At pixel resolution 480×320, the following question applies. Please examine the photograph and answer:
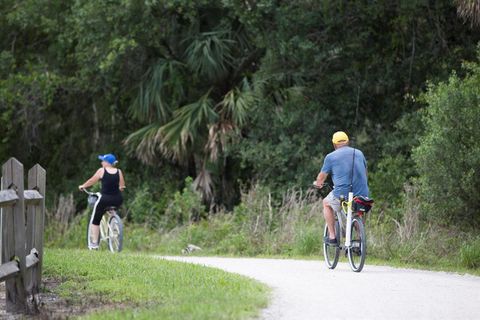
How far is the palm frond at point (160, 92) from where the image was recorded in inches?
1157

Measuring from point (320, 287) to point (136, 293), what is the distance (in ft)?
7.10

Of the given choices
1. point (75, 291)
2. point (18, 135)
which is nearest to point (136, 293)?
point (75, 291)

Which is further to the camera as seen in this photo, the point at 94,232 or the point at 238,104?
the point at 238,104

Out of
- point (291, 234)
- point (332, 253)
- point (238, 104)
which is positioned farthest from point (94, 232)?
point (238, 104)

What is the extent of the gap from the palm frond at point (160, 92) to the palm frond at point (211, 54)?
21.3 inches

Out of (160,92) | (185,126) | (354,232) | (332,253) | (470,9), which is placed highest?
(470,9)

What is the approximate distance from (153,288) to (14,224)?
2.05 meters

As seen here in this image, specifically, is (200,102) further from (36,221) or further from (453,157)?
(36,221)

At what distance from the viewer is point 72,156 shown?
3469 centimetres

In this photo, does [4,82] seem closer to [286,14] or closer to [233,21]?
[233,21]

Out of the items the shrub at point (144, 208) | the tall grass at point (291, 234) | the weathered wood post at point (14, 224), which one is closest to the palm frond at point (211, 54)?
the shrub at point (144, 208)

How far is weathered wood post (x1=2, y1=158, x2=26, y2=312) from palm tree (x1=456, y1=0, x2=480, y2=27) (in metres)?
12.3

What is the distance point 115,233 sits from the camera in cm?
2092

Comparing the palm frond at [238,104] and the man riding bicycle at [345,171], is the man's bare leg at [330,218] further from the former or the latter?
the palm frond at [238,104]
